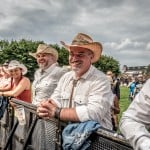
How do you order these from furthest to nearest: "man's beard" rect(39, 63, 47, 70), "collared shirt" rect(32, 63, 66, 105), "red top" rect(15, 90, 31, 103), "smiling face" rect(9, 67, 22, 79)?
"smiling face" rect(9, 67, 22, 79) → "red top" rect(15, 90, 31, 103) → "man's beard" rect(39, 63, 47, 70) → "collared shirt" rect(32, 63, 66, 105)

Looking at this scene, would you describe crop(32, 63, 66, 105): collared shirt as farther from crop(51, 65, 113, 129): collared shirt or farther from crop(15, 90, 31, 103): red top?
crop(51, 65, 113, 129): collared shirt

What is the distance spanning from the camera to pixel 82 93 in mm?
3648

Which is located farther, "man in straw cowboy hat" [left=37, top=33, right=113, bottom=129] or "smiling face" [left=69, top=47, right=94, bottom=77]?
"smiling face" [left=69, top=47, right=94, bottom=77]

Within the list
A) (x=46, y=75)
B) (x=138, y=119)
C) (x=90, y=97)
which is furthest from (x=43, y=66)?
(x=138, y=119)

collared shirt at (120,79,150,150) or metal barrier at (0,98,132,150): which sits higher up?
collared shirt at (120,79,150,150)

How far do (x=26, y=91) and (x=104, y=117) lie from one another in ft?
9.96

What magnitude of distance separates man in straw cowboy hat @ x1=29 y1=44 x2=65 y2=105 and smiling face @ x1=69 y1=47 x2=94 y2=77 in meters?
1.77

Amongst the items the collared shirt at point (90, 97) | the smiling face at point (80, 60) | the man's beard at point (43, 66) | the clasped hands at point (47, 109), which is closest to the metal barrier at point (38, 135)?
the clasped hands at point (47, 109)

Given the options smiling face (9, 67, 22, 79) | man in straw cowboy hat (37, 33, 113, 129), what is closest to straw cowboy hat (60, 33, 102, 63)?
man in straw cowboy hat (37, 33, 113, 129)

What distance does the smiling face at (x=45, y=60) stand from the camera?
6107mm

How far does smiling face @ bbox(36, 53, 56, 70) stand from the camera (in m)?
6.11

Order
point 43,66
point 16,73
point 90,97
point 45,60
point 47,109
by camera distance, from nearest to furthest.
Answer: point 90,97 < point 47,109 < point 43,66 < point 45,60 < point 16,73

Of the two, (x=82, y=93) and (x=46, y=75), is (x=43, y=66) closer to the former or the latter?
(x=46, y=75)

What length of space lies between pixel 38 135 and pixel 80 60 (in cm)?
124
